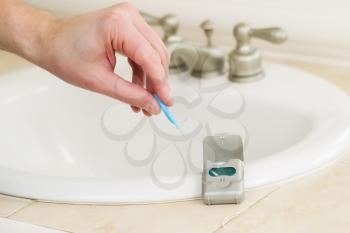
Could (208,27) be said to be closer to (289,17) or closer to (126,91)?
(289,17)

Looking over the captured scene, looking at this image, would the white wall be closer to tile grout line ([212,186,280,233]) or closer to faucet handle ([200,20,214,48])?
faucet handle ([200,20,214,48])

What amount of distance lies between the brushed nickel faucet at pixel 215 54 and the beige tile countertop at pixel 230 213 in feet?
0.92

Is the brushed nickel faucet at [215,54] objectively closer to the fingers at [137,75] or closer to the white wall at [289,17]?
the white wall at [289,17]

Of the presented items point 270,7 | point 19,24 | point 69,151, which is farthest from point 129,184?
point 270,7

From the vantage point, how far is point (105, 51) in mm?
787

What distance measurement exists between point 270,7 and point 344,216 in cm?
49

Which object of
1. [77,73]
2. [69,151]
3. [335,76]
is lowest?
[69,151]

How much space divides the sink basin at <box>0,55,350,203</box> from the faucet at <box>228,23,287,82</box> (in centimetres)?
1

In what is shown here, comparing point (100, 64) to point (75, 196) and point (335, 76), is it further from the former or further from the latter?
point (335, 76)

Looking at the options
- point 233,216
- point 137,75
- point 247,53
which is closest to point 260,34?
point 247,53

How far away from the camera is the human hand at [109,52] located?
0.77 meters

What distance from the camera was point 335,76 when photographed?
1.09 meters

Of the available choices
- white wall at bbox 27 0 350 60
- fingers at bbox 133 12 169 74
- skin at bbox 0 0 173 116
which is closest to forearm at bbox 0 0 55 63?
skin at bbox 0 0 173 116

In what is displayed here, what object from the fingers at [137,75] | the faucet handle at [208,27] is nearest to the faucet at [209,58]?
the faucet handle at [208,27]
